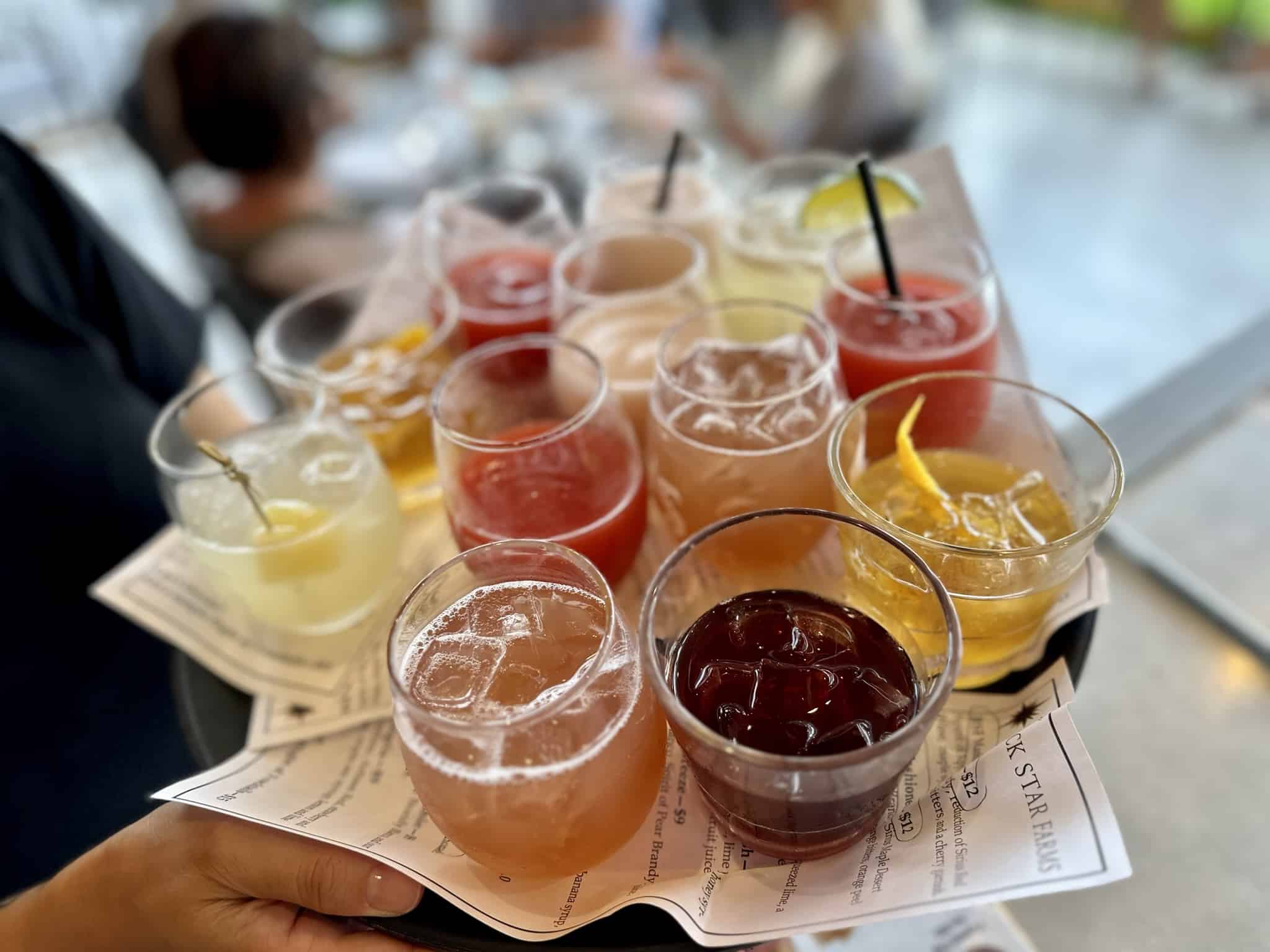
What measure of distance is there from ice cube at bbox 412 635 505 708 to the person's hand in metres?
0.18

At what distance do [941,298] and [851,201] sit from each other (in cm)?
19

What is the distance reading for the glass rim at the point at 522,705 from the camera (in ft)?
2.46

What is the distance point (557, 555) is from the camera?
88cm

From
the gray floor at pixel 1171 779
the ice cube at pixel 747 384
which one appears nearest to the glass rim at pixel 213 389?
the ice cube at pixel 747 384

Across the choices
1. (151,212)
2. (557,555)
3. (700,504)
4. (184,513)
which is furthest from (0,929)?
(151,212)

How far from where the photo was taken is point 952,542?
3.19 ft

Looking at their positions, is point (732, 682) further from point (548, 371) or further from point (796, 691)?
point (548, 371)

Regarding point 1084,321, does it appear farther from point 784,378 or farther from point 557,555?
point 557,555

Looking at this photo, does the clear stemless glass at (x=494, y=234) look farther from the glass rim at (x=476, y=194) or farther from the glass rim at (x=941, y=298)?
the glass rim at (x=941, y=298)

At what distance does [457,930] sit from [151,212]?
516cm

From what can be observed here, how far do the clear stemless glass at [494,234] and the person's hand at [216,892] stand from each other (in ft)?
2.92

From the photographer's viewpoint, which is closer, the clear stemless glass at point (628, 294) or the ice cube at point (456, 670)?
the ice cube at point (456, 670)

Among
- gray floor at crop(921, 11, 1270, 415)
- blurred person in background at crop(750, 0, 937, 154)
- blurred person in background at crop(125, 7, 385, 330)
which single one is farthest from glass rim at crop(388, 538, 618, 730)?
blurred person in background at crop(750, 0, 937, 154)

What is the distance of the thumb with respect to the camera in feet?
2.80
